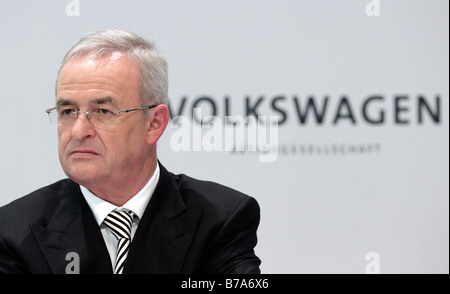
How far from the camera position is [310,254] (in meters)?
3.65

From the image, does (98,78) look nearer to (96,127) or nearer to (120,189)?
(96,127)

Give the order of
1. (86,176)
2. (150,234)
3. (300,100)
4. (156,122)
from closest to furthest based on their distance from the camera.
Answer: (86,176) → (150,234) → (156,122) → (300,100)

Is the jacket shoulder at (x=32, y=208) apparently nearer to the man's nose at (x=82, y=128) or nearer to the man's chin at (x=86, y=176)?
the man's chin at (x=86, y=176)

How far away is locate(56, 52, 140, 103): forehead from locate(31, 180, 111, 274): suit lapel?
380 millimetres

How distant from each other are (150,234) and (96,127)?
1.29ft

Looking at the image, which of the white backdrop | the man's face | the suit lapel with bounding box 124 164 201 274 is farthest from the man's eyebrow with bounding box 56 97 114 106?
the white backdrop

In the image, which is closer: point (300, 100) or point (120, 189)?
point (120, 189)

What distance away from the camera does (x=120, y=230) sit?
2096 mm

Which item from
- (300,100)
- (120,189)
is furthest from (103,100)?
(300,100)

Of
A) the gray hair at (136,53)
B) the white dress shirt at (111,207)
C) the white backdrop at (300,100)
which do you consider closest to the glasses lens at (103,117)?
the gray hair at (136,53)

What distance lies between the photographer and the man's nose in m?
2.02

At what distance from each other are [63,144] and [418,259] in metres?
2.38
